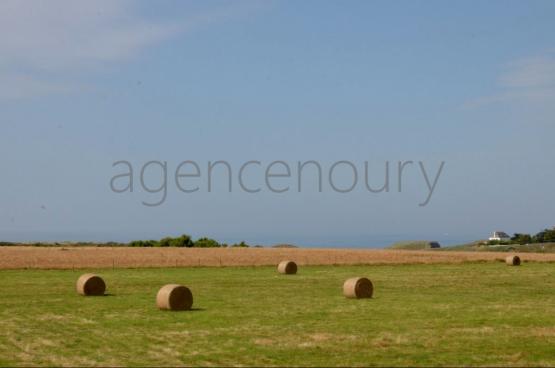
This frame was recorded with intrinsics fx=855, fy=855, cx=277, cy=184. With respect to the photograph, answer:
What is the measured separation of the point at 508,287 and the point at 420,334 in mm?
18195

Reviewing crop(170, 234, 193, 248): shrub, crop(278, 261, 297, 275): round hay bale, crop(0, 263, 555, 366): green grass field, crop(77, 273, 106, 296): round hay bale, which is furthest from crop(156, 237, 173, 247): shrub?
crop(77, 273, 106, 296): round hay bale

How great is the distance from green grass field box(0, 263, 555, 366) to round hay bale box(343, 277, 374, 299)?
1.36 feet

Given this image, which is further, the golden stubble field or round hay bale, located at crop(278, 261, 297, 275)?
the golden stubble field

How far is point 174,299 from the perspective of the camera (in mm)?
25984

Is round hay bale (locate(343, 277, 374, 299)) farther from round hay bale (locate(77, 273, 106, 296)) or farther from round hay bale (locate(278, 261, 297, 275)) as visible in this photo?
round hay bale (locate(278, 261, 297, 275))

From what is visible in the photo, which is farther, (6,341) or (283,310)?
(283,310)

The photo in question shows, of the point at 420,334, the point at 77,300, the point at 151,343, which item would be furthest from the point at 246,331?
the point at 77,300

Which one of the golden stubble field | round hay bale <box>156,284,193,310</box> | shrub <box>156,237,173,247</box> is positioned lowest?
round hay bale <box>156,284,193,310</box>

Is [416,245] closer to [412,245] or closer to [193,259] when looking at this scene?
[412,245]

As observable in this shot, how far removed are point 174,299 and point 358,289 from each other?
7.29 meters

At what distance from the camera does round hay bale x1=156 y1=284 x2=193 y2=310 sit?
84.9 feet

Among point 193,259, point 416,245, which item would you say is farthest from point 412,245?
point 193,259

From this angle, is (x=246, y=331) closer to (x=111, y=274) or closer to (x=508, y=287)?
(x=508, y=287)

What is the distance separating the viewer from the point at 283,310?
85.4 feet
